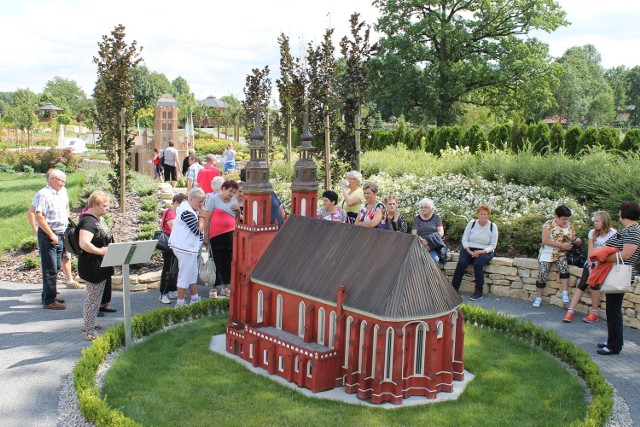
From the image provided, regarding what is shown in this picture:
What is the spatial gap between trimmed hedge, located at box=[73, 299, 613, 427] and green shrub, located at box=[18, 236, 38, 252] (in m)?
6.09

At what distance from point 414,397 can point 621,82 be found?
12219 centimetres

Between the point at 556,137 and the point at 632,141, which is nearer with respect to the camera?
the point at 632,141

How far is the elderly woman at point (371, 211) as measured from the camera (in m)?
11.1

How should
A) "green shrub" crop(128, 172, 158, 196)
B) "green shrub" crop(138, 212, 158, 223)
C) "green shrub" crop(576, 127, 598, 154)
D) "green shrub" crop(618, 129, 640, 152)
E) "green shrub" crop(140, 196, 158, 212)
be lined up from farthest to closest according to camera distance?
"green shrub" crop(576, 127, 598, 154) < "green shrub" crop(618, 129, 640, 152) < "green shrub" crop(128, 172, 158, 196) < "green shrub" crop(140, 196, 158, 212) < "green shrub" crop(138, 212, 158, 223)

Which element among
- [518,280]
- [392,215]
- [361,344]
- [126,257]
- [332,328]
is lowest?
[518,280]

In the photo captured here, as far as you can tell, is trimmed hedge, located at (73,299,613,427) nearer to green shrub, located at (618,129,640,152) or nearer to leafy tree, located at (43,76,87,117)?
green shrub, located at (618,129,640,152)

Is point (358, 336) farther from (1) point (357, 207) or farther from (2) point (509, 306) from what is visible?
(2) point (509, 306)

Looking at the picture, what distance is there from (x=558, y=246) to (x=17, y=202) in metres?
17.5

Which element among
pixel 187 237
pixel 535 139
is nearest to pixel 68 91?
pixel 535 139

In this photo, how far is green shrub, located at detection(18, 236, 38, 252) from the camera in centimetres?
1489

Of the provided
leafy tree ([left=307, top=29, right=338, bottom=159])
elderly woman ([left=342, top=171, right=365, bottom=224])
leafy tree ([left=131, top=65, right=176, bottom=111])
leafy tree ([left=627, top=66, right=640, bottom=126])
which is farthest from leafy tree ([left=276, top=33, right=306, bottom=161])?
leafy tree ([left=627, top=66, right=640, bottom=126])

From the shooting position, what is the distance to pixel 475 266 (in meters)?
12.6

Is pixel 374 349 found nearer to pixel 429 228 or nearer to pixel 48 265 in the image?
pixel 429 228

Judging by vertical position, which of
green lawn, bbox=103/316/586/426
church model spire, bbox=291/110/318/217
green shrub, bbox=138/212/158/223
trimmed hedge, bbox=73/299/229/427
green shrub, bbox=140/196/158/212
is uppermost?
church model spire, bbox=291/110/318/217
